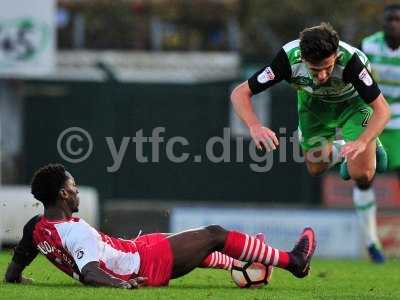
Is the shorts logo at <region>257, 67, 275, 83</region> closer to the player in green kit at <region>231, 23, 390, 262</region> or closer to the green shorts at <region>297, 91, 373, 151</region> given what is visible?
the player in green kit at <region>231, 23, 390, 262</region>

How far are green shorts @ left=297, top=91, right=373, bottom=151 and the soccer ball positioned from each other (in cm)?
183

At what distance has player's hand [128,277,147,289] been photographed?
9.08 m

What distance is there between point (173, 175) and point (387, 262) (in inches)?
156

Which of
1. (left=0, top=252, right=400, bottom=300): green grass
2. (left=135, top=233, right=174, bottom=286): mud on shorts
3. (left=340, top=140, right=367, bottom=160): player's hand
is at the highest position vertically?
(left=340, top=140, right=367, bottom=160): player's hand

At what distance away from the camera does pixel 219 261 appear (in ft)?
32.4

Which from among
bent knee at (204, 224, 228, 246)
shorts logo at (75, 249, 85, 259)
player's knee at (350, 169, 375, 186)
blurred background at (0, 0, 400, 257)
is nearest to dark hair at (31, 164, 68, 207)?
shorts logo at (75, 249, 85, 259)

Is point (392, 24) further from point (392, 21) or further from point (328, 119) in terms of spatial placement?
point (328, 119)

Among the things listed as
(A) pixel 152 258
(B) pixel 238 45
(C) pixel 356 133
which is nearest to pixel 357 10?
(B) pixel 238 45

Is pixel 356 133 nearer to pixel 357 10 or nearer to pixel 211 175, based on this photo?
pixel 211 175

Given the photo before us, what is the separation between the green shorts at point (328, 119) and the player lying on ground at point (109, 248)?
193cm

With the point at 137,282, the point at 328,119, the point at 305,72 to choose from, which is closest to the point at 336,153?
the point at 328,119

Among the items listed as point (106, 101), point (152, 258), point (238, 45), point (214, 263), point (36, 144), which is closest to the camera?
point (152, 258)

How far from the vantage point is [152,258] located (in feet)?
30.4

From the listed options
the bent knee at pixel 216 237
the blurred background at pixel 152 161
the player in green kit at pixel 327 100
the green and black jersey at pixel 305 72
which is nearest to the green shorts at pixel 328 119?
the player in green kit at pixel 327 100
